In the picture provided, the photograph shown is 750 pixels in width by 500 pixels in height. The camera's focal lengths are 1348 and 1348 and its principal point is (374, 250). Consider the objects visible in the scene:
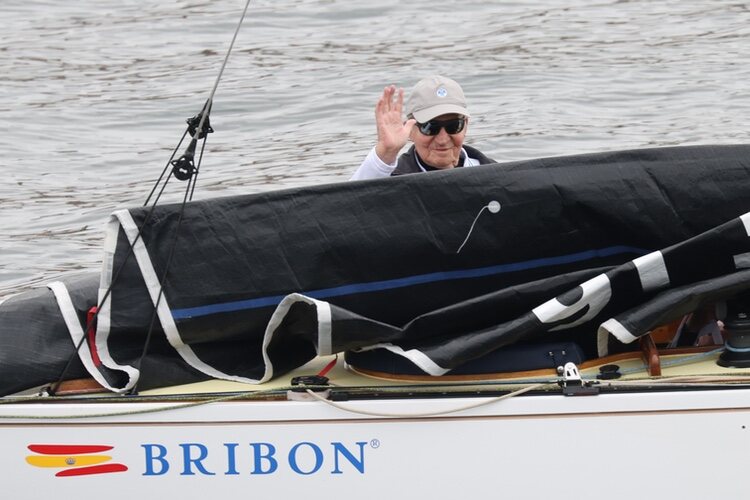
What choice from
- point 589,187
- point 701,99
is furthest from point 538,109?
point 589,187

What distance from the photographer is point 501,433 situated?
366 cm

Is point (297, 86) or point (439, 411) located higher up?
point (297, 86)

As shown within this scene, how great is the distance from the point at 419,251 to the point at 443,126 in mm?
956

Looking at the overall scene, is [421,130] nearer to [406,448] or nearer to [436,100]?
[436,100]

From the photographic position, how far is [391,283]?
12.4ft

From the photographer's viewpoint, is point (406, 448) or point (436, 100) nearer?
point (406, 448)

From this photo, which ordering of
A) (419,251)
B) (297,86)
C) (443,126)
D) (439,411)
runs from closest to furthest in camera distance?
(439,411) → (419,251) → (443,126) → (297,86)

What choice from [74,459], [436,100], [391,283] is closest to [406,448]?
[391,283]

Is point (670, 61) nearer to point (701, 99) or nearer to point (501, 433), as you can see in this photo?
point (701, 99)

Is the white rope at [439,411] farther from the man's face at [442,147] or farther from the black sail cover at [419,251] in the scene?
the man's face at [442,147]

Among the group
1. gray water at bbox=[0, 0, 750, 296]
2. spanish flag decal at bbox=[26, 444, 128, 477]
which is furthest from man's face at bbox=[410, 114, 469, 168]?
gray water at bbox=[0, 0, 750, 296]

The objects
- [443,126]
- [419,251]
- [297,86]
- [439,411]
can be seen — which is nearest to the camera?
[439,411]

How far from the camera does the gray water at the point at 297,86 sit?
930 cm

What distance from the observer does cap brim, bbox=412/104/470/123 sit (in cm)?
463
